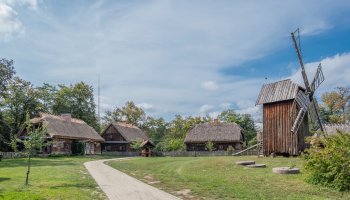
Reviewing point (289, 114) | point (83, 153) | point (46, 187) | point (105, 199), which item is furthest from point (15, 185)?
point (83, 153)

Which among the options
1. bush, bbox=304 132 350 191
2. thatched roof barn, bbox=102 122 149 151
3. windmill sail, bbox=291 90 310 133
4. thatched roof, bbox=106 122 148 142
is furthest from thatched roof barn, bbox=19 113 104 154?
bush, bbox=304 132 350 191

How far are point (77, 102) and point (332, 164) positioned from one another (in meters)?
72.6

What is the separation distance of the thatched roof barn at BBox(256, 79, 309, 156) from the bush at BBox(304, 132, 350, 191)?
57.9ft

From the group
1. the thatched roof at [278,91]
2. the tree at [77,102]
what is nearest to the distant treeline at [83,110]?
the tree at [77,102]

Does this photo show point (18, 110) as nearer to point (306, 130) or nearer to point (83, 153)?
point (83, 153)

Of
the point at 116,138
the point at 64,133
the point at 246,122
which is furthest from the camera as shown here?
the point at 246,122

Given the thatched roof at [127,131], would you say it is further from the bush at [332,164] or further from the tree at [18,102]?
the bush at [332,164]

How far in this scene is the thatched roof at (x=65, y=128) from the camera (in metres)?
55.4

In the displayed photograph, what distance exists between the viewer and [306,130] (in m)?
35.7

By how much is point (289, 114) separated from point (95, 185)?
71.5ft

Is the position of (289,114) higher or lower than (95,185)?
higher

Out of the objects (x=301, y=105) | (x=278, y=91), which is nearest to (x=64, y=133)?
(x=278, y=91)

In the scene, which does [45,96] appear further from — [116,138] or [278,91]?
[278,91]

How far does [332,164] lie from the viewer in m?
15.3
